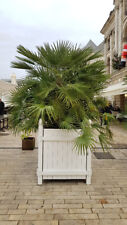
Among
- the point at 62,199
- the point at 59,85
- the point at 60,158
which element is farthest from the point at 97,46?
the point at 62,199

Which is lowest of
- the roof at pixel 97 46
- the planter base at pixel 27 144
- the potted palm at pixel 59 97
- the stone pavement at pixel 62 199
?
the stone pavement at pixel 62 199

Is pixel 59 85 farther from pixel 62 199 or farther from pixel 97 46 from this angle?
pixel 97 46

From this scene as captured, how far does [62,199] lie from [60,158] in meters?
0.62

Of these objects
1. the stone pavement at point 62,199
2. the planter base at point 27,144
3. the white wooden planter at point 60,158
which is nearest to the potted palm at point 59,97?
the white wooden planter at point 60,158

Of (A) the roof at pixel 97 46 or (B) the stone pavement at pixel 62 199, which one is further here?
(A) the roof at pixel 97 46

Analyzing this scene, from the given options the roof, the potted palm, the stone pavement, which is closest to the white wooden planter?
the potted palm

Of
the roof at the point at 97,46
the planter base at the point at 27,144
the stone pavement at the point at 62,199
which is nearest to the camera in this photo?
the stone pavement at the point at 62,199

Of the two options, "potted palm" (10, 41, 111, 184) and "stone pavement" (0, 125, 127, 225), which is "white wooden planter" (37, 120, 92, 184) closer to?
"potted palm" (10, 41, 111, 184)

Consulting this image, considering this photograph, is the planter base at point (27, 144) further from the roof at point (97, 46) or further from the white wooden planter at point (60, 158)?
the roof at point (97, 46)

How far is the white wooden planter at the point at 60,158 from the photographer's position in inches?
103

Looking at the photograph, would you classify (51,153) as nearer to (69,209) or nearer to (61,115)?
(61,115)

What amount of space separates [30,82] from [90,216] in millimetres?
2148

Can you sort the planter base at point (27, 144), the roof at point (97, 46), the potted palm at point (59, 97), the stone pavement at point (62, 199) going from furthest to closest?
the planter base at point (27, 144) < the roof at point (97, 46) < the potted palm at point (59, 97) < the stone pavement at point (62, 199)

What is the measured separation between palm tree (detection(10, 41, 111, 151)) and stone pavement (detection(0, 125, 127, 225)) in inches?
27.1
